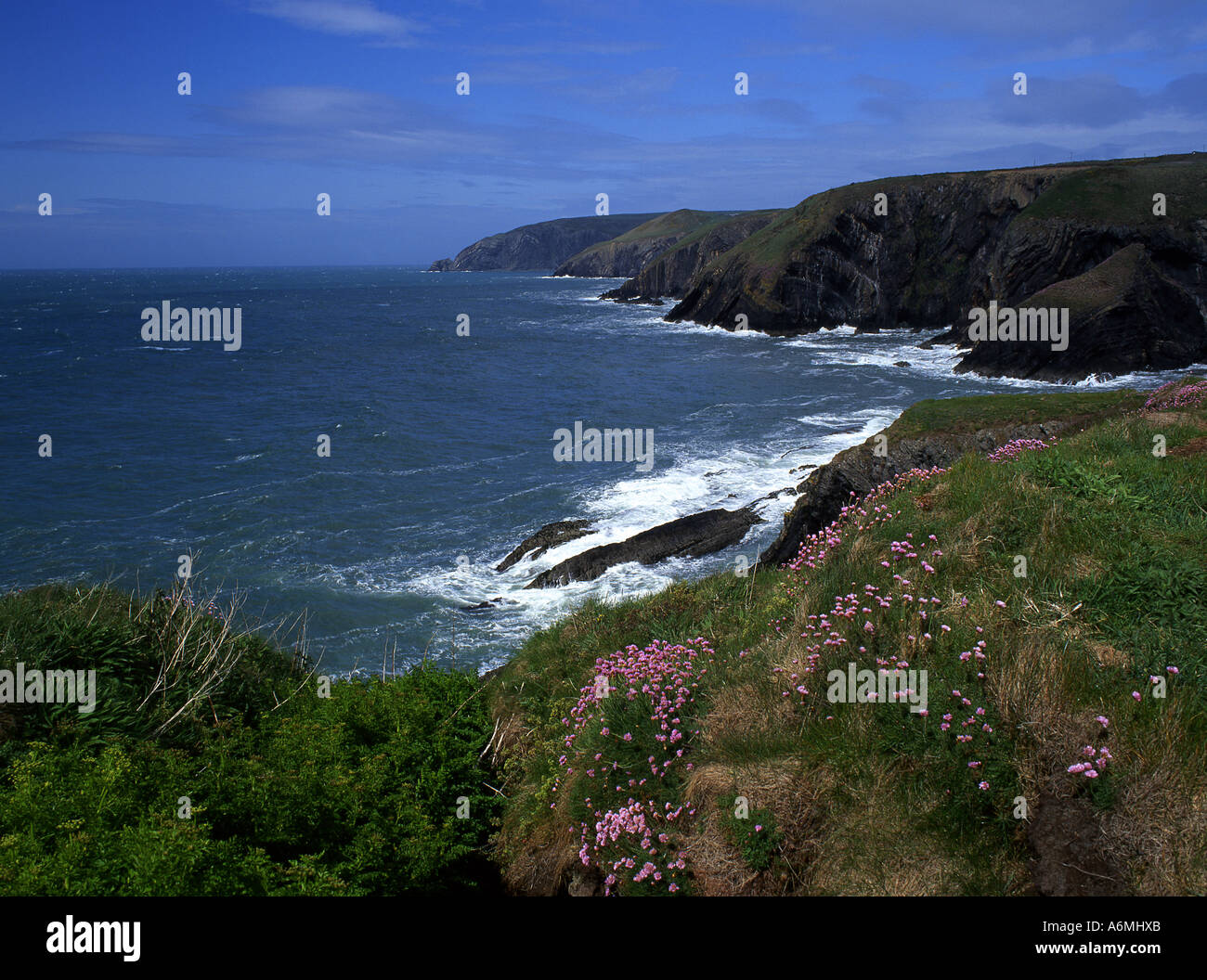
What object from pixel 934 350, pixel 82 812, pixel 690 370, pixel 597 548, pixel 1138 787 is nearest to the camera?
pixel 1138 787

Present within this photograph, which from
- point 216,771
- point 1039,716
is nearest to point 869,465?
point 1039,716

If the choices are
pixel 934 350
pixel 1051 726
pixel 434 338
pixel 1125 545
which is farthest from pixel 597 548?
pixel 434 338

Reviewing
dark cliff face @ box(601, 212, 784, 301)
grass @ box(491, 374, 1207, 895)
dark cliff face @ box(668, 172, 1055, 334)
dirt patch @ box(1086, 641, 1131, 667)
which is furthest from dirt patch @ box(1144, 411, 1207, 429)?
dark cliff face @ box(601, 212, 784, 301)

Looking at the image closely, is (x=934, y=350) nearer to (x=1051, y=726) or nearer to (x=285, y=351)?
(x=285, y=351)

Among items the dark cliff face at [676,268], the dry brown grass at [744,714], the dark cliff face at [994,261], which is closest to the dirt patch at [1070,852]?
the dry brown grass at [744,714]

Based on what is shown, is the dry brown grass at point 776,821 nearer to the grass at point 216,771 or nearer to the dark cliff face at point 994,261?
the grass at point 216,771

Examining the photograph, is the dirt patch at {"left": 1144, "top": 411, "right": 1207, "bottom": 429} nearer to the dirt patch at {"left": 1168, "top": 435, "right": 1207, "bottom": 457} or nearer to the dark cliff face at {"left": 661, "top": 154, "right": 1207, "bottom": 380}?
the dirt patch at {"left": 1168, "top": 435, "right": 1207, "bottom": 457}
